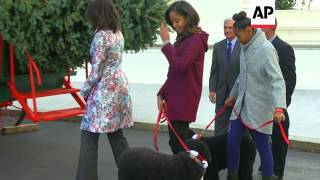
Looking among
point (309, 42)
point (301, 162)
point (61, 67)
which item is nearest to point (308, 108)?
point (301, 162)

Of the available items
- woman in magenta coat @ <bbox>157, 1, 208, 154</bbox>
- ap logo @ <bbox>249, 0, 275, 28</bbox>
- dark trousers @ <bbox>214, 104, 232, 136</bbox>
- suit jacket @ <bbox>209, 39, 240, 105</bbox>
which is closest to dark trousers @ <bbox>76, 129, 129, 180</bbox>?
woman in magenta coat @ <bbox>157, 1, 208, 154</bbox>

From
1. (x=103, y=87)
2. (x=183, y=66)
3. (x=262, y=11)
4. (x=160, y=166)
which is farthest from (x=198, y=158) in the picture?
(x=262, y=11)

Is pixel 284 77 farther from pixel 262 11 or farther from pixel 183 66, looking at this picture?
pixel 262 11

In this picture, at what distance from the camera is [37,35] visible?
16.7ft

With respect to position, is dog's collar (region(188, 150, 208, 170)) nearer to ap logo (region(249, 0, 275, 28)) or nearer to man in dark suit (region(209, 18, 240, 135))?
man in dark suit (region(209, 18, 240, 135))

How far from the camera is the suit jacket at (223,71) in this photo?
19.1ft

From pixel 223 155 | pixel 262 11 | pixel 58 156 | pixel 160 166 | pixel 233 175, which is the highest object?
pixel 262 11

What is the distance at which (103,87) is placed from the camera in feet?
15.5

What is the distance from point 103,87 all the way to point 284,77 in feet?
6.33

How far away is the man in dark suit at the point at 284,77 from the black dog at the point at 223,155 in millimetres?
512

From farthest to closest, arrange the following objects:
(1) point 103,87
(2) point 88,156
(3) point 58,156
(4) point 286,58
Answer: (3) point 58,156, (4) point 286,58, (2) point 88,156, (1) point 103,87

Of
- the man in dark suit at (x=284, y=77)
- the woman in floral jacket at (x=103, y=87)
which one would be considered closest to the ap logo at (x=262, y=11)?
the man in dark suit at (x=284, y=77)

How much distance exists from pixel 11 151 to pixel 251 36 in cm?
370

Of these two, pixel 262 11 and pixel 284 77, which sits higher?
Answer: pixel 262 11
